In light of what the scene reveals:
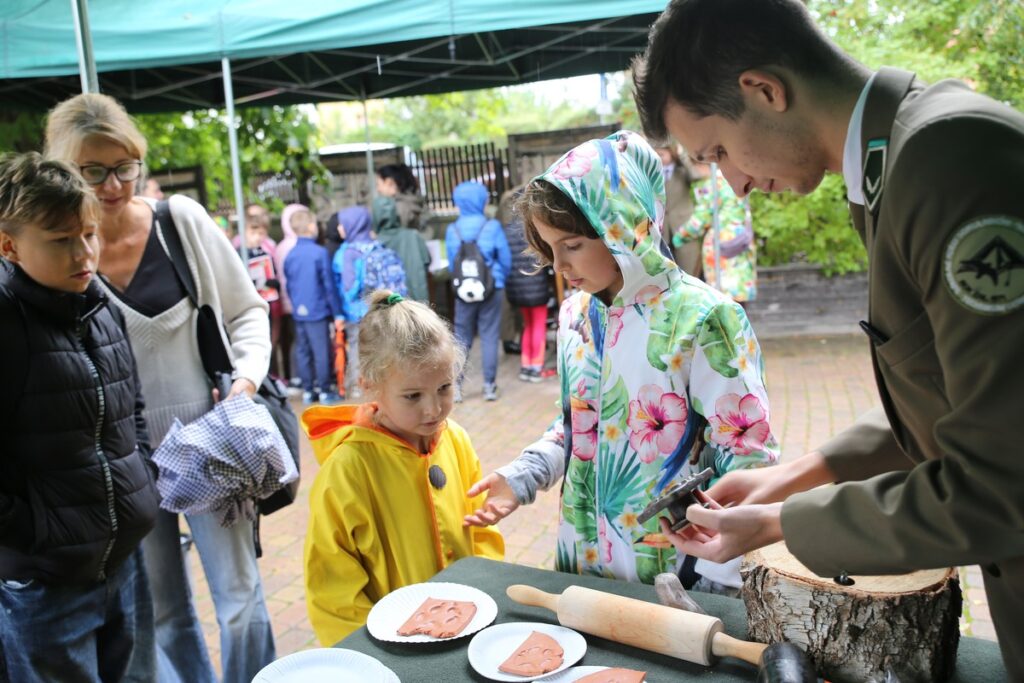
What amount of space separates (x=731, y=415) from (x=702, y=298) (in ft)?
1.00

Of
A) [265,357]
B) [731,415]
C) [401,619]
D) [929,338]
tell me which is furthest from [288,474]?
[929,338]

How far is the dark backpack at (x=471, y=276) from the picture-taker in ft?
23.6

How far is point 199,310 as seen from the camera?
257 cm

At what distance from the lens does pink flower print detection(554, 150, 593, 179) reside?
1951 mm

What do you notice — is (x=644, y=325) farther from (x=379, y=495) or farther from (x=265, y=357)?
(x=265, y=357)

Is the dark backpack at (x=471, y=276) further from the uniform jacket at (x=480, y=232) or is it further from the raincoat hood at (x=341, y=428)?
the raincoat hood at (x=341, y=428)

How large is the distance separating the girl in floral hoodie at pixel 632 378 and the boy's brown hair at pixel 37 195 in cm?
119

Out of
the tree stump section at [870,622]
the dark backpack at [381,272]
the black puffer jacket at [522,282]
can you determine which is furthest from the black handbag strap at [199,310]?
the black puffer jacket at [522,282]

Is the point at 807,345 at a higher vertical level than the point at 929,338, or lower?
lower

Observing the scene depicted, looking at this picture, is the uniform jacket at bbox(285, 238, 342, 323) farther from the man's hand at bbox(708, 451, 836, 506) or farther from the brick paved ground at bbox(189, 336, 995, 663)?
the man's hand at bbox(708, 451, 836, 506)

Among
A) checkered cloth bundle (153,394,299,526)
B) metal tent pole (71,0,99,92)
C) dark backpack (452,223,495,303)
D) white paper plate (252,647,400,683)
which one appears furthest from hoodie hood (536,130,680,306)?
dark backpack (452,223,495,303)

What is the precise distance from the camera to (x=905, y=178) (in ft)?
3.20

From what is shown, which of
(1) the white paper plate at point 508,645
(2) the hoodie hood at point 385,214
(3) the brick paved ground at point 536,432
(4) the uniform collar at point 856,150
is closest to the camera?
(4) the uniform collar at point 856,150

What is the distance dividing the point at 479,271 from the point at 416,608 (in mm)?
5627
